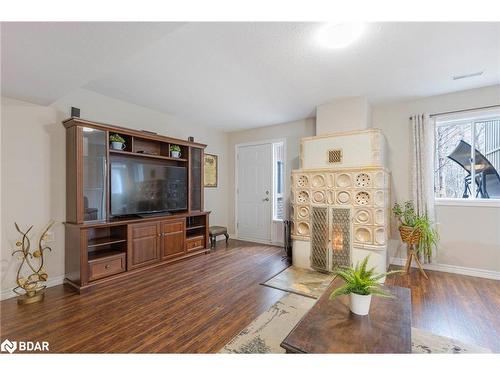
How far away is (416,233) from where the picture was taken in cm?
298

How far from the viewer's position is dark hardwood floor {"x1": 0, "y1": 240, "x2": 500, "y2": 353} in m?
1.74

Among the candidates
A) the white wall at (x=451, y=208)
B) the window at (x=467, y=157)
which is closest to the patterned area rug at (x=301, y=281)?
the white wall at (x=451, y=208)

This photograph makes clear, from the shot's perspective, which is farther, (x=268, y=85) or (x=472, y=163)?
(x=472, y=163)

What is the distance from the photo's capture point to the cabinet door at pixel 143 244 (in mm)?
2965

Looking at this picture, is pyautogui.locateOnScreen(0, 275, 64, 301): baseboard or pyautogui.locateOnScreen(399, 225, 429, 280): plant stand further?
pyautogui.locateOnScreen(399, 225, 429, 280): plant stand

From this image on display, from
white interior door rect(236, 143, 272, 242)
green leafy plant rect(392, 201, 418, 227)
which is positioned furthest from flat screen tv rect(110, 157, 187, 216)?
green leafy plant rect(392, 201, 418, 227)

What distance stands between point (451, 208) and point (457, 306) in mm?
1482

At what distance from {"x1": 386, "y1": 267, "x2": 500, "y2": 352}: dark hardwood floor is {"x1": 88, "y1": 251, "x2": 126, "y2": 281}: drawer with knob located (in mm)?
3113

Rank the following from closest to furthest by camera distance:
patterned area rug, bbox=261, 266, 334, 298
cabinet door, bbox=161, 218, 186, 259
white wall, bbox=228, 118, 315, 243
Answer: patterned area rug, bbox=261, 266, 334, 298 → cabinet door, bbox=161, 218, 186, 259 → white wall, bbox=228, 118, 315, 243

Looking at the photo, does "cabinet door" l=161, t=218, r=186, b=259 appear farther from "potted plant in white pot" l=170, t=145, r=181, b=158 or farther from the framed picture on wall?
the framed picture on wall

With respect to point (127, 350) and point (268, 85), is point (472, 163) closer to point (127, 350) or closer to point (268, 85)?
point (268, 85)
